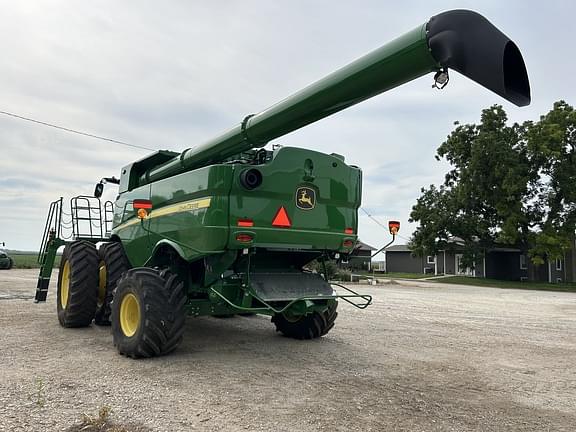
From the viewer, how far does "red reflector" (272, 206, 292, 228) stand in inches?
229

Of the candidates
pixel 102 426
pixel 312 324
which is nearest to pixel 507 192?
pixel 312 324

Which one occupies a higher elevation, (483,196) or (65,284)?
(483,196)

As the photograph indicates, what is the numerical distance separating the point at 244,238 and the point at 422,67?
2711 mm

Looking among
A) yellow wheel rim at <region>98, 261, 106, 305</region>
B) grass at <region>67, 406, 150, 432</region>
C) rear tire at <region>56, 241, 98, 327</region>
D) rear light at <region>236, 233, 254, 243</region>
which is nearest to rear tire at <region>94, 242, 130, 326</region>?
yellow wheel rim at <region>98, 261, 106, 305</region>

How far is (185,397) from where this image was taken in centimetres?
444

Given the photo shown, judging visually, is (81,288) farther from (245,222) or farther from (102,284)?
(245,222)

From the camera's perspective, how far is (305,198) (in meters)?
6.04

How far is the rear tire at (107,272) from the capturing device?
7691 mm

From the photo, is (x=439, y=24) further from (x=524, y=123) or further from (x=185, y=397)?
(x=524, y=123)

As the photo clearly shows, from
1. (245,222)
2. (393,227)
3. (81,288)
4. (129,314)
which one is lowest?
(129,314)

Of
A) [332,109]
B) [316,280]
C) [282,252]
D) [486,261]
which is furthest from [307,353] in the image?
[486,261]

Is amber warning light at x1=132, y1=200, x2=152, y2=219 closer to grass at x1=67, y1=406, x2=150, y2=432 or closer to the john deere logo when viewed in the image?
the john deere logo

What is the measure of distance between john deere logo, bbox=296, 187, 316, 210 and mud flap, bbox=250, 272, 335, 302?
3.26 feet

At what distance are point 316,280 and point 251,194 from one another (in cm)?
165
